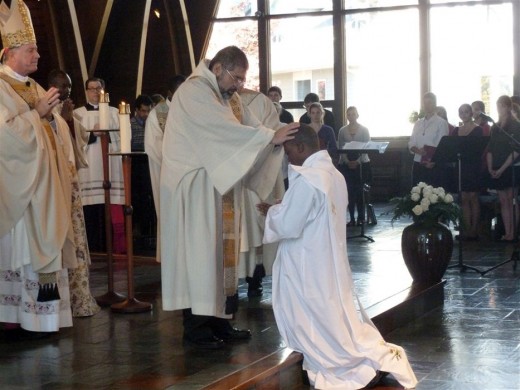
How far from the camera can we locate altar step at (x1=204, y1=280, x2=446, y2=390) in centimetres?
454

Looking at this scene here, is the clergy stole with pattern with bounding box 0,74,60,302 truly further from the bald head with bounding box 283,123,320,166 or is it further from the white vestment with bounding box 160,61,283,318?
the bald head with bounding box 283,123,320,166

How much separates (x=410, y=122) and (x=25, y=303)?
1019cm

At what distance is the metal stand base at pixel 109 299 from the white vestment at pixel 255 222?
0.83m

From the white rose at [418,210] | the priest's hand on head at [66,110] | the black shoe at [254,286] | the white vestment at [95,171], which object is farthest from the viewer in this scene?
the white vestment at [95,171]

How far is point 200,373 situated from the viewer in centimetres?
473

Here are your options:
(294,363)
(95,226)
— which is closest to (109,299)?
(294,363)

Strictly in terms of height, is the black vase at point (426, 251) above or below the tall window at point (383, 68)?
below

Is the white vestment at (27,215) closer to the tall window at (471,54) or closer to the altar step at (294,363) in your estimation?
the altar step at (294,363)

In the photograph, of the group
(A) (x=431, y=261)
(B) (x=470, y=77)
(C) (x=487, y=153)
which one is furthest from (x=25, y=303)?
(B) (x=470, y=77)

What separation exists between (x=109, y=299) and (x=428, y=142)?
5575 millimetres

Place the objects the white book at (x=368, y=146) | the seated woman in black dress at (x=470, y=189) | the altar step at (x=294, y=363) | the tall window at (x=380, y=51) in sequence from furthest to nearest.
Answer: the tall window at (x=380, y=51)
the white book at (x=368, y=146)
the seated woman in black dress at (x=470, y=189)
the altar step at (x=294, y=363)

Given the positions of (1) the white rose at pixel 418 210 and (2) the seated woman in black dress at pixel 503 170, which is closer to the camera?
(1) the white rose at pixel 418 210

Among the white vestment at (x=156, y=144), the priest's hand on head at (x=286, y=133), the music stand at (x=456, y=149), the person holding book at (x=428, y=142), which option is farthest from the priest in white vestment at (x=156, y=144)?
the person holding book at (x=428, y=142)

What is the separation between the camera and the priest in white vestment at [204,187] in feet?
17.3
